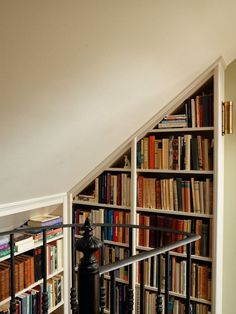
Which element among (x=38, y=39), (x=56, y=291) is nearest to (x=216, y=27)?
(x=38, y=39)

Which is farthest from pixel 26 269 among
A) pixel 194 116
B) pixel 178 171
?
pixel 194 116

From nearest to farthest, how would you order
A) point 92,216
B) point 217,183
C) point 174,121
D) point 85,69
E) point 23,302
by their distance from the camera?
point 85,69, point 217,183, point 23,302, point 174,121, point 92,216

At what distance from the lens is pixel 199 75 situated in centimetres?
219

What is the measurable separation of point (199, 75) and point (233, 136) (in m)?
0.61

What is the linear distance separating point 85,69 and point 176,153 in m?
1.27

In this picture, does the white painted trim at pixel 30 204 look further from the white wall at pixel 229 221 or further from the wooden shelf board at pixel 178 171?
the white wall at pixel 229 221

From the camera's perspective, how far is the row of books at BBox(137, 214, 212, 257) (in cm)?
225

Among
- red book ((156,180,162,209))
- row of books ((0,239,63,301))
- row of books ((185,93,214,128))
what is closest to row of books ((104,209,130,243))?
red book ((156,180,162,209))

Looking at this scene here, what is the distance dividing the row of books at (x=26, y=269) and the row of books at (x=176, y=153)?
3.73ft

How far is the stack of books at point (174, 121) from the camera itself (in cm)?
233

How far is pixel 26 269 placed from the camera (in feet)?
7.58

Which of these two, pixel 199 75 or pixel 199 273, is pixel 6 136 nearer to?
pixel 199 75

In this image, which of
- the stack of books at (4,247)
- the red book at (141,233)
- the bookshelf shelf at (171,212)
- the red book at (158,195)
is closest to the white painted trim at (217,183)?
the bookshelf shelf at (171,212)

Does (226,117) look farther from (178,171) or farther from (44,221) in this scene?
(44,221)
